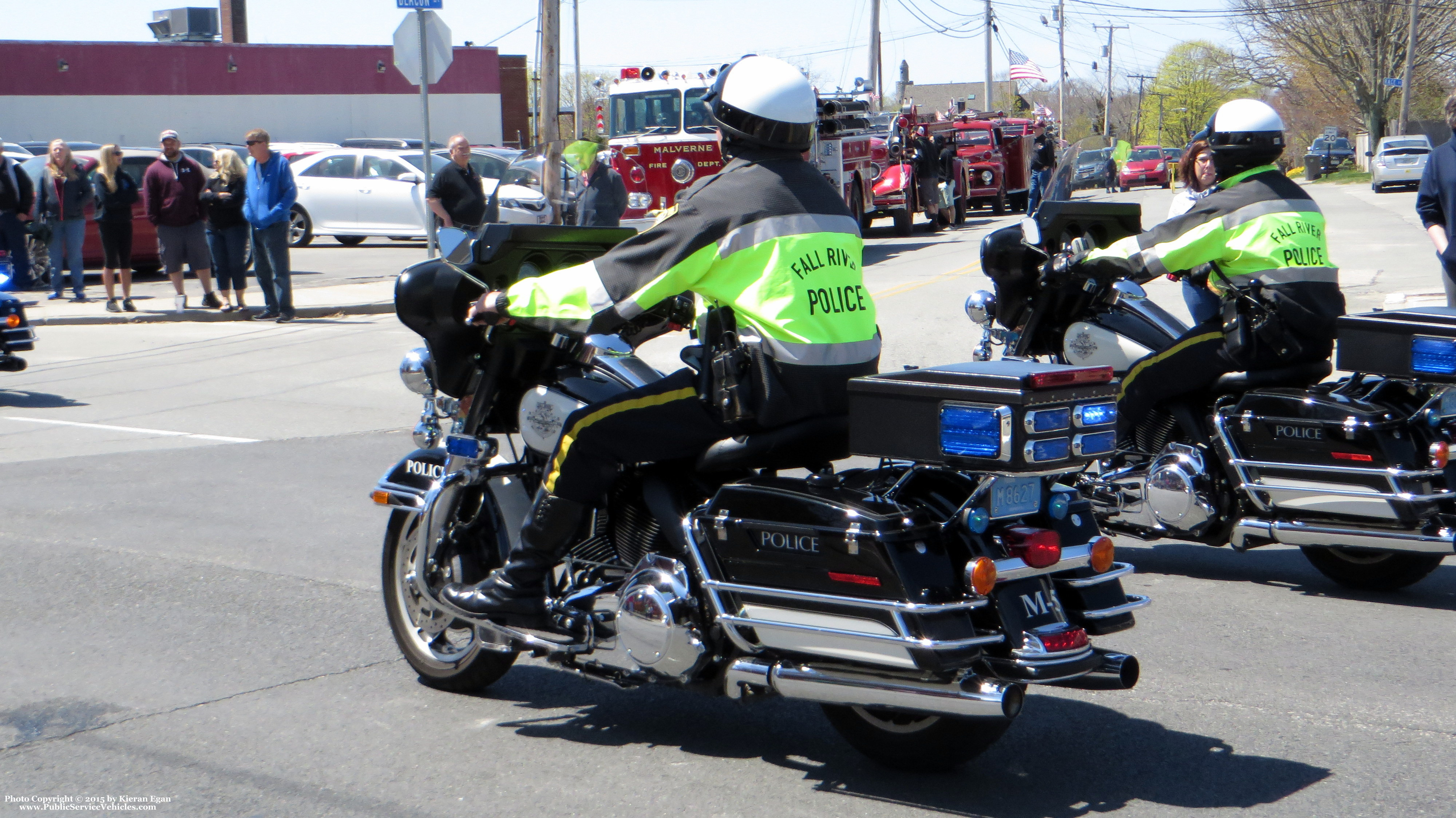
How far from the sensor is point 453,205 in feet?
47.7

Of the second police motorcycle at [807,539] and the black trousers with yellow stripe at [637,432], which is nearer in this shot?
the second police motorcycle at [807,539]

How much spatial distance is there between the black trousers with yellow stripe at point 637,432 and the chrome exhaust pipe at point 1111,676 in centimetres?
112

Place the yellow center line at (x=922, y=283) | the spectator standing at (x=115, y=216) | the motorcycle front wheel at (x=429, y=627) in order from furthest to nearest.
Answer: the yellow center line at (x=922, y=283) < the spectator standing at (x=115, y=216) < the motorcycle front wheel at (x=429, y=627)

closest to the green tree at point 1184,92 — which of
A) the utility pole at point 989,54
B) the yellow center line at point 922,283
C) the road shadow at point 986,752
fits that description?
the utility pole at point 989,54

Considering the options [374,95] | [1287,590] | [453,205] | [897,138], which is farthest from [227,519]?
[374,95]

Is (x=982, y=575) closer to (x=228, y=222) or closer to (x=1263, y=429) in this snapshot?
(x=1263, y=429)

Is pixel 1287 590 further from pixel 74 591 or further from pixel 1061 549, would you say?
pixel 74 591

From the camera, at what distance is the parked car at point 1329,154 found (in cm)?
6531

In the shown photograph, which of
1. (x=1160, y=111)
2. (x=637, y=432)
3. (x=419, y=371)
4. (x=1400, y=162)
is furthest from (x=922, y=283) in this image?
(x=1160, y=111)

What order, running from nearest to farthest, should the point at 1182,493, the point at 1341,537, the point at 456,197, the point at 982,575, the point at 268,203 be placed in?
1. the point at 982,575
2. the point at 1341,537
3. the point at 1182,493
4. the point at 456,197
5. the point at 268,203

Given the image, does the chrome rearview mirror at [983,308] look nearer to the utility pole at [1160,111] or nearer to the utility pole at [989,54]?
A: the utility pole at [989,54]

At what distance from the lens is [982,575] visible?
3.55m

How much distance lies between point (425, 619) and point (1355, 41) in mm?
66246

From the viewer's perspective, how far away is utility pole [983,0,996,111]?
58.3 m
